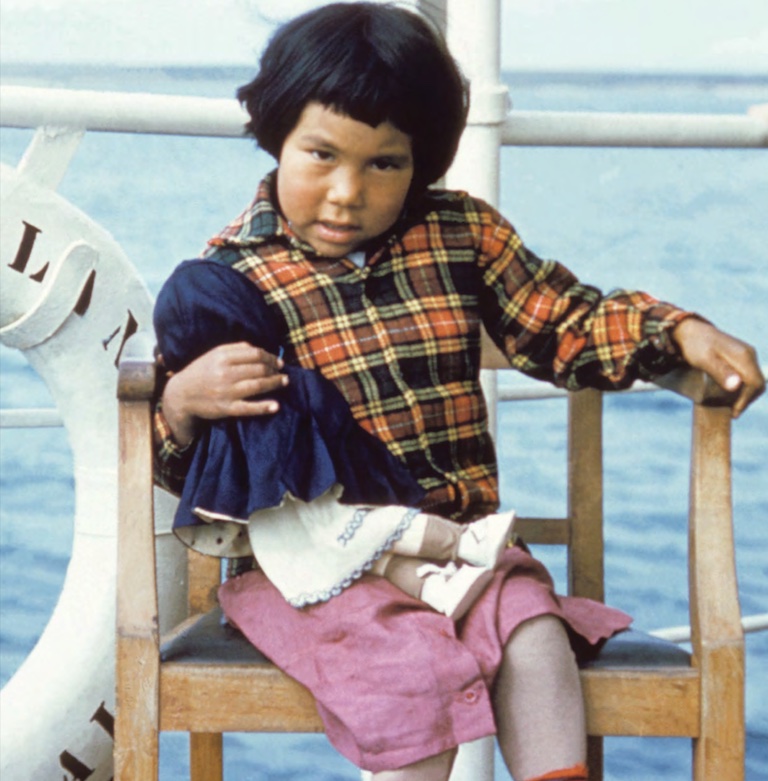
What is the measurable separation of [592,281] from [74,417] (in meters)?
11.8

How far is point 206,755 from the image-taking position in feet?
4.65

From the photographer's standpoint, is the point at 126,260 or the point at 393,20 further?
the point at 126,260

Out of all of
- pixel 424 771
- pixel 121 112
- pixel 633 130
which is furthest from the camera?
pixel 633 130

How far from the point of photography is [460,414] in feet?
4.01

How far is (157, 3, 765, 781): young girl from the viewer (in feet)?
3.51

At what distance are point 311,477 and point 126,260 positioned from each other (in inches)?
22.2

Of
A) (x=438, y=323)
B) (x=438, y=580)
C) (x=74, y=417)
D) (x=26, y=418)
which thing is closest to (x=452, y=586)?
(x=438, y=580)

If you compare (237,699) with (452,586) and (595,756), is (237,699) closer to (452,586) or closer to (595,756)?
(452,586)

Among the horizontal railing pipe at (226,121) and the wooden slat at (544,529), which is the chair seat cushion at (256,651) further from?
the horizontal railing pipe at (226,121)

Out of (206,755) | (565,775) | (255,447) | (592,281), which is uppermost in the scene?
(255,447)

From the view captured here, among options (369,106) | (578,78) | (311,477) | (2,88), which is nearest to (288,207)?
(369,106)

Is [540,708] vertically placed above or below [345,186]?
below

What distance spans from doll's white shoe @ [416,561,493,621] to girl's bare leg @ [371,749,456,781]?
10 cm

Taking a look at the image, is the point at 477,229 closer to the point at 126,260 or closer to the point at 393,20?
the point at 393,20
